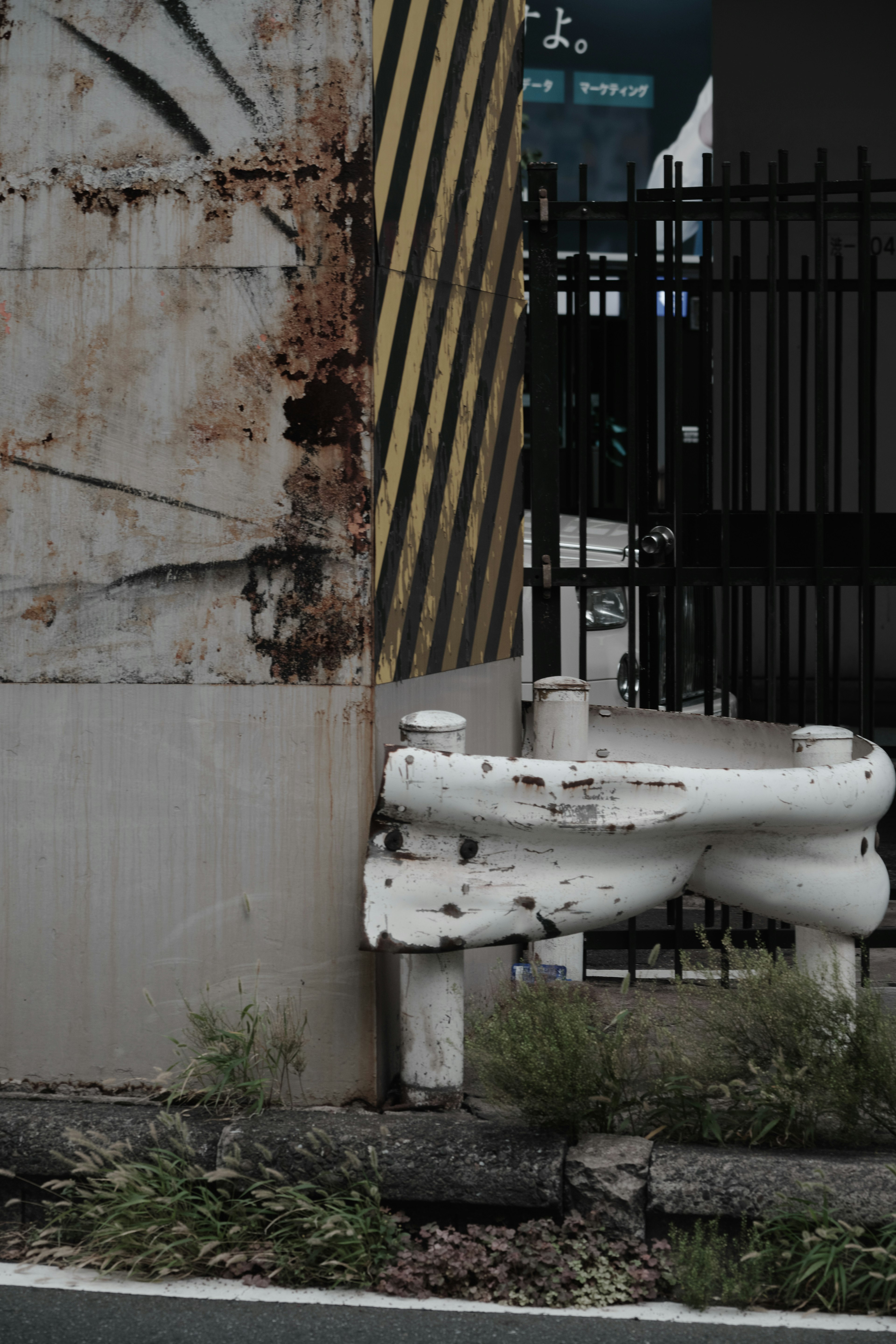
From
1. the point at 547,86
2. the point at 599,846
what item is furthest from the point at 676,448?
the point at 547,86

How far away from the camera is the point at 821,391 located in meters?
4.68

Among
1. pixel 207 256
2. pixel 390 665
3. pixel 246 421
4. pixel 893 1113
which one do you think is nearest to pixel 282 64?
pixel 207 256

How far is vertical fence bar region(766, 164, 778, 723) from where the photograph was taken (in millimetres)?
4660

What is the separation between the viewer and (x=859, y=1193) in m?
3.17

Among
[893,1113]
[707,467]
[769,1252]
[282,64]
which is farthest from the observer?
[707,467]

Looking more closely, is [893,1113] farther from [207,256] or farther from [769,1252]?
[207,256]

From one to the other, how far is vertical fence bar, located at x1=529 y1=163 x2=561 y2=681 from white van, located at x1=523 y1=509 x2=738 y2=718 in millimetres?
2744

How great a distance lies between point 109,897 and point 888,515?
3.68 metres

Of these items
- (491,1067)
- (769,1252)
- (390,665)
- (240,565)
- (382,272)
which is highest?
(382,272)

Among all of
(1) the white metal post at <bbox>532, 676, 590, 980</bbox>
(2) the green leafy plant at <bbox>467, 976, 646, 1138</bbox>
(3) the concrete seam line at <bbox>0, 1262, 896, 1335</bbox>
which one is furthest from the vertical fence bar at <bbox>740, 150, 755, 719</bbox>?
(3) the concrete seam line at <bbox>0, 1262, 896, 1335</bbox>

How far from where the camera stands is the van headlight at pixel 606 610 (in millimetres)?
8367

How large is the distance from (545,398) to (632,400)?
302mm

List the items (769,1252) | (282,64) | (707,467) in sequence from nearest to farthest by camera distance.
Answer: (769,1252) < (282,64) < (707,467)

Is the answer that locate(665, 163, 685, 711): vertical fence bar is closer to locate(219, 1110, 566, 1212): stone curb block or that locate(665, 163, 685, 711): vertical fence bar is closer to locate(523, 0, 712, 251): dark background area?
locate(219, 1110, 566, 1212): stone curb block
